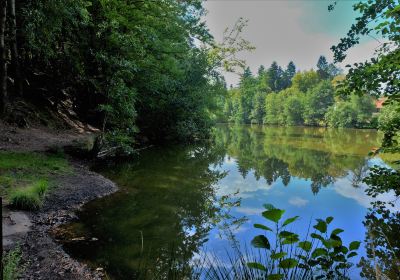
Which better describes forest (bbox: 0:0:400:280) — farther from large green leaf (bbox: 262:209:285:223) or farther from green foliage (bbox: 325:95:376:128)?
green foliage (bbox: 325:95:376:128)

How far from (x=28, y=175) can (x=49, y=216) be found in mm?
2025

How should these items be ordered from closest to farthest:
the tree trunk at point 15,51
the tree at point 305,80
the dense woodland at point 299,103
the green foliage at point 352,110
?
the tree trunk at point 15,51 < the green foliage at point 352,110 < the dense woodland at point 299,103 < the tree at point 305,80

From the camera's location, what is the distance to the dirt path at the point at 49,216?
13.8 feet

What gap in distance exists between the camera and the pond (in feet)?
16.3

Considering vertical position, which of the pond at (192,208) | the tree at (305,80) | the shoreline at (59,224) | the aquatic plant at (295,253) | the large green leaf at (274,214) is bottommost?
the pond at (192,208)

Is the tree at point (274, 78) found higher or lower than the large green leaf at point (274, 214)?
higher

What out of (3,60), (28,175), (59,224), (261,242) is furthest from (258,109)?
(261,242)

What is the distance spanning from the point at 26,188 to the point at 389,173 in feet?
23.7

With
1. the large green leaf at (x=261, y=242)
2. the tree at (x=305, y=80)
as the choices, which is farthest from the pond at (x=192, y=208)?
the tree at (x=305, y=80)

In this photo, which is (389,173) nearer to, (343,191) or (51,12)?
(343,191)

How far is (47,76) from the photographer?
46.7 feet

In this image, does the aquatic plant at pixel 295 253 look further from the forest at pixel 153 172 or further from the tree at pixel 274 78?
the tree at pixel 274 78

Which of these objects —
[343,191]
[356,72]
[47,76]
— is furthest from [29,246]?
[47,76]

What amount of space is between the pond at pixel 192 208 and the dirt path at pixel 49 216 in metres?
0.29
